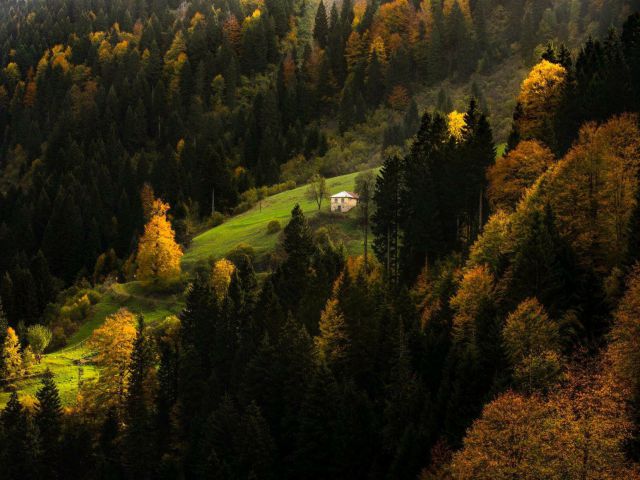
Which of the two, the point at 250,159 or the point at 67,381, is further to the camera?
the point at 250,159

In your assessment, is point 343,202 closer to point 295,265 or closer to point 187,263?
point 187,263

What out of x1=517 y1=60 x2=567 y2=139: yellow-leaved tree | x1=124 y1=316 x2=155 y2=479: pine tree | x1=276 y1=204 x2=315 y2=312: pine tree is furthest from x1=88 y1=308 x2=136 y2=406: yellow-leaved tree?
x1=517 y1=60 x2=567 y2=139: yellow-leaved tree

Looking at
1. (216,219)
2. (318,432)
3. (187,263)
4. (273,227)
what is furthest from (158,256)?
(318,432)

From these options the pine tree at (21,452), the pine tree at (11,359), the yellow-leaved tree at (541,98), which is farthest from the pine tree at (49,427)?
the yellow-leaved tree at (541,98)

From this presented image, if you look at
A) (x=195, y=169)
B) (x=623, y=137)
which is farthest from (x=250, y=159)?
(x=623, y=137)

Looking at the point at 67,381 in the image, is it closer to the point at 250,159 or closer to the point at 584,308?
the point at 584,308
